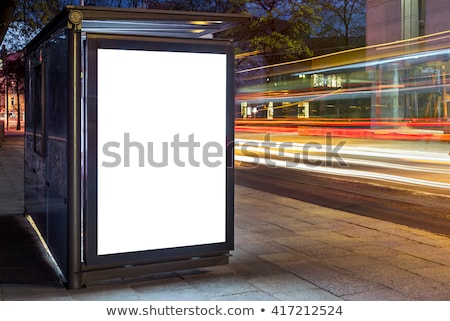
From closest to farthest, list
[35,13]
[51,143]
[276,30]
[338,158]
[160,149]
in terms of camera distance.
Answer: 1. [160,149]
2. [51,143]
3. [35,13]
4. [338,158]
5. [276,30]

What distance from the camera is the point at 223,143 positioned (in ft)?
19.5

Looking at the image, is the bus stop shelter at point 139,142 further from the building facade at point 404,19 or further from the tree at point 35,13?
the building facade at point 404,19

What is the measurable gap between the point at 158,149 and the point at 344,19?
42.0 m

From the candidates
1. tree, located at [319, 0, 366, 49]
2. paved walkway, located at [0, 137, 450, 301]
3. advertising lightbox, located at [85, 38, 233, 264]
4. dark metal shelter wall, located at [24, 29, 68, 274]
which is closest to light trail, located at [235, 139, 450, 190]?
paved walkway, located at [0, 137, 450, 301]

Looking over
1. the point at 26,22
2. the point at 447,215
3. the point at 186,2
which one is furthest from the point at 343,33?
the point at 447,215

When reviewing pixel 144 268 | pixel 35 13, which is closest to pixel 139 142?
pixel 144 268

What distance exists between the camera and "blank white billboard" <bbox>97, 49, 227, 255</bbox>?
539 cm

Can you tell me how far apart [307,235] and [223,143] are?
9.06 ft

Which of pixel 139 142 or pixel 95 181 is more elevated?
pixel 139 142

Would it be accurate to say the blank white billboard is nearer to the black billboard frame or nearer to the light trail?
the black billboard frame

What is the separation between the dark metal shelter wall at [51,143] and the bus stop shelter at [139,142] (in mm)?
30

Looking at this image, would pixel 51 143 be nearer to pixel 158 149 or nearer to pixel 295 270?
pixel 158 149

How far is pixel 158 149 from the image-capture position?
5.63m
